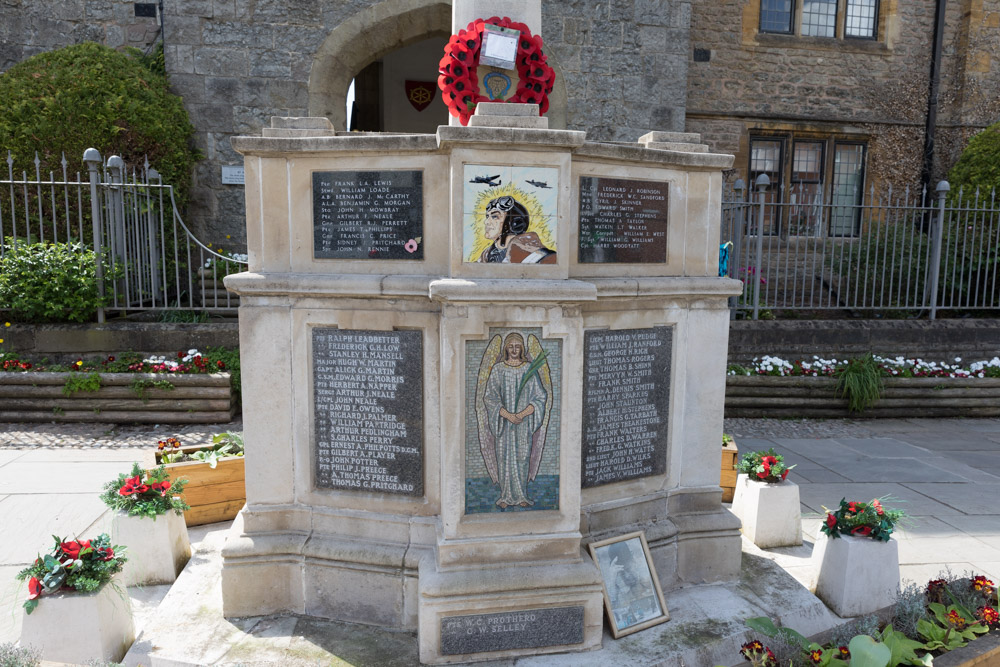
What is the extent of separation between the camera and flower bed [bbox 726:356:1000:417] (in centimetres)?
862

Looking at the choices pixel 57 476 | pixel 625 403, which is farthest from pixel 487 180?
pixel 57 476

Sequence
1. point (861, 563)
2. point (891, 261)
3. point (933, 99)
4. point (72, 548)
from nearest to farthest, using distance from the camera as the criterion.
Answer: point (72, 548) → point (861, 563) → point (891, 261) → point (933, 99)

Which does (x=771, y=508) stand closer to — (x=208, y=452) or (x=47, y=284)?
(x=208, y=452)

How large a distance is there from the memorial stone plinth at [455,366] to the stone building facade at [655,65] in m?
7.42

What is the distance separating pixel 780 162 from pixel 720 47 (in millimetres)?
2537

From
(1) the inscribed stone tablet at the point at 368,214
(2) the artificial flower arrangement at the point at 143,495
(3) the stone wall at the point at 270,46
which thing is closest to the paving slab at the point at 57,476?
(2) the artificial flower arrangement at the point at 143,495

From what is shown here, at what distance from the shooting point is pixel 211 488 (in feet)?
15.6

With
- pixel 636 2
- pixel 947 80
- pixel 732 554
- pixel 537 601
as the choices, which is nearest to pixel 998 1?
pixel 947 80

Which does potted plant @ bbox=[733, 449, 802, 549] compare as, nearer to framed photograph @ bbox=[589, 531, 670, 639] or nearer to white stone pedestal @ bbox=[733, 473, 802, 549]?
white stone pedestal @ bbox=[733, 473, 802, 549]

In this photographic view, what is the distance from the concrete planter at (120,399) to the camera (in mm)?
7434

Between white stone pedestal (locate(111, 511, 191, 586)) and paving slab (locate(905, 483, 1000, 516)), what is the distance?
5.63 metres

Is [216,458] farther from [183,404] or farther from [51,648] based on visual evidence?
[183,404]

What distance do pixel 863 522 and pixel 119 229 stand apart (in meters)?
8.47

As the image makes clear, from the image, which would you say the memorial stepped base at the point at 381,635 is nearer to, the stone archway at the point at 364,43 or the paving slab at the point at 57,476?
A: the paving slab at the point at 57,476
